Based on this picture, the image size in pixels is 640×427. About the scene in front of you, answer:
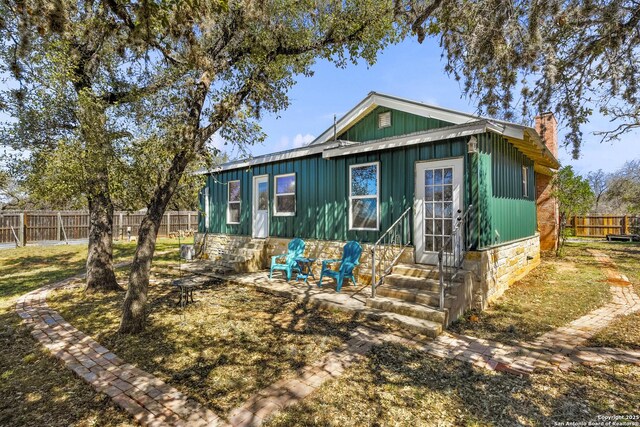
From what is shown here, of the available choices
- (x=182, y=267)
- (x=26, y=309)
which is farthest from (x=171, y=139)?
(x=182, y=267)

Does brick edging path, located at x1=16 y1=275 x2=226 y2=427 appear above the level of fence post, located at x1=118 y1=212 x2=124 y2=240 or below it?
below

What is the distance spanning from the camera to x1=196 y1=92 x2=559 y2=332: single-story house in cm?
588

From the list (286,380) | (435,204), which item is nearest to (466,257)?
(435,204)

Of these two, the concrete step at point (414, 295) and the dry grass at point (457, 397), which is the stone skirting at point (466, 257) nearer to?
the concrete step at point (414, 295)

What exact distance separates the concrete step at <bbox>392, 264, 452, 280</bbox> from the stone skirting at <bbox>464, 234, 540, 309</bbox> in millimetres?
491

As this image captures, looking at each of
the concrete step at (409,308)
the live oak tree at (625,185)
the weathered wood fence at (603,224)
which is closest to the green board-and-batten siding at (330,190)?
the concrete step at (409,308)

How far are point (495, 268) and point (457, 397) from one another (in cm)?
398

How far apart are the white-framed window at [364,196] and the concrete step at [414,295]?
1.66m

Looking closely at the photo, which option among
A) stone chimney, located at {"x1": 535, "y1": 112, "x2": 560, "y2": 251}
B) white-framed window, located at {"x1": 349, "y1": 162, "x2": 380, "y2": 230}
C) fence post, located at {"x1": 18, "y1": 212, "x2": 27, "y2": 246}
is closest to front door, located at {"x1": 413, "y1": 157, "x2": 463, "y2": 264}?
white-framed window, located at {"x1": 349, "y1": 162, "x2": 380, "y2": 230}

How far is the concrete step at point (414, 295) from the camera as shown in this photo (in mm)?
5039

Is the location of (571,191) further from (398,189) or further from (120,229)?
(120,229)

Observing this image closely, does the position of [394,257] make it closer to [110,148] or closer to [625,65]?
[625,65]

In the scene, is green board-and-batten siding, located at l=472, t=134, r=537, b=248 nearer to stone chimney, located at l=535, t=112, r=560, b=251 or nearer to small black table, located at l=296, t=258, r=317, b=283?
small black table, located at l=296, t=258, r=317, b=283

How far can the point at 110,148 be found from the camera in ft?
18.0
